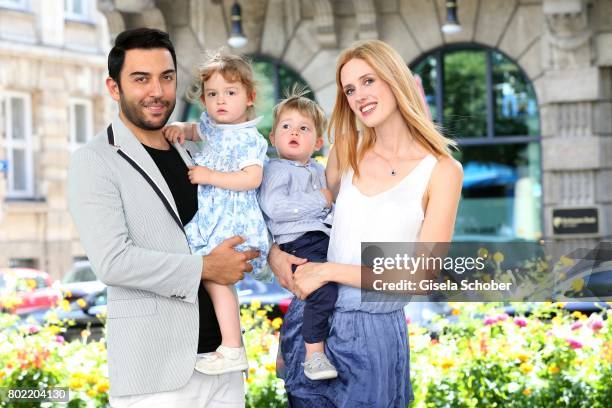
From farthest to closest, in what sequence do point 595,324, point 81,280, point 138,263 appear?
1. point 81,280
2. point 595,324
3. point 138,263

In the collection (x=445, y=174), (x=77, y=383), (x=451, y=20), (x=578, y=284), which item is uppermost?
(x=451, y=20)

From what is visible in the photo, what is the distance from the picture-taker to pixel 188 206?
14.3 ft

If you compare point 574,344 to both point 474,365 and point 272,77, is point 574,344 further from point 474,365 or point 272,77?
point 272,77

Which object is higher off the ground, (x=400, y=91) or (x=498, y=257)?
(x=400, y=91)

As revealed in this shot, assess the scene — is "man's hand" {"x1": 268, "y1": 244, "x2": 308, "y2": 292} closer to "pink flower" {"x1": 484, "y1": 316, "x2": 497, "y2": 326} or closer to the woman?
the woman

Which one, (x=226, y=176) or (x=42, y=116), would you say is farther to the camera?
(x=42, y=116)

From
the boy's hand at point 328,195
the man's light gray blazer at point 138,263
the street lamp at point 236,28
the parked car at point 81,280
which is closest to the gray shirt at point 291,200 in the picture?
the boy's hand at point 328,195

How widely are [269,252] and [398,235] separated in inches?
24.2

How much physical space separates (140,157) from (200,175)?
0.83ft

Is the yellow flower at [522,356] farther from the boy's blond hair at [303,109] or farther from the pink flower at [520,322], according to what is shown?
the boy's blond hair at [303,109]

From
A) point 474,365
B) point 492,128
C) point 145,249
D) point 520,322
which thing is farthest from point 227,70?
point 492,128

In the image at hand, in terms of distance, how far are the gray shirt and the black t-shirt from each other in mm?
318

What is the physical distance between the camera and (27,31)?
27.8 m

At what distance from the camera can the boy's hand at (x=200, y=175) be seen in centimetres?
431
